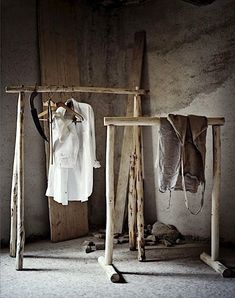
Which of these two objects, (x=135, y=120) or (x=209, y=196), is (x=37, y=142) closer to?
(x=135, y=120)

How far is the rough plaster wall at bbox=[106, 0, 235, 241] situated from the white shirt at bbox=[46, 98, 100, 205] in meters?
1.25

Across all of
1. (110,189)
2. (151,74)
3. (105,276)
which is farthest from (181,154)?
(151,74)

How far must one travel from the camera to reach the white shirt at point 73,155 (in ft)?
12.6

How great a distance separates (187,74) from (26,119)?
Answer: 1881mm

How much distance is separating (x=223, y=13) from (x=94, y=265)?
289cm

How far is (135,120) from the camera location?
3453mm

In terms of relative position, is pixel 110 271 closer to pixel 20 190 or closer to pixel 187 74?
pixel 20 190

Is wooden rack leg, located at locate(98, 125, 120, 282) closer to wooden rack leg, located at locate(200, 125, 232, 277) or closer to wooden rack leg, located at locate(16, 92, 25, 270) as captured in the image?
wooden rack leg, located at locate(16, 92, 25, 270)

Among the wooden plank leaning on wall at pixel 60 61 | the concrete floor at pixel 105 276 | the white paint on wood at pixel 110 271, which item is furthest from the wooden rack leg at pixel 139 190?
the wooden plank leaning on wall at pixel 60 61

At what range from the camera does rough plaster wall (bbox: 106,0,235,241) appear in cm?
429

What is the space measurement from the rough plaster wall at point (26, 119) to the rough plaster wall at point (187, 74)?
1191 mm

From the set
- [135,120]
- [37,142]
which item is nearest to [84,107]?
[135,120]

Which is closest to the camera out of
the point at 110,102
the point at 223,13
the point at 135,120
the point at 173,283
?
the point at 173,283

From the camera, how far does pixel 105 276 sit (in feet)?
11.0
